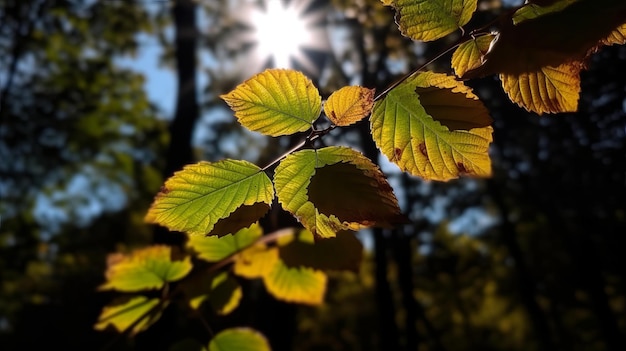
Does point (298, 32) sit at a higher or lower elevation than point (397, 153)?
higher

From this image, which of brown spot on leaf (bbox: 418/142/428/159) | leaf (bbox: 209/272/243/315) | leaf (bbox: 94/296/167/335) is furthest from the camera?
leaf (bbox: 209/272/243/315)

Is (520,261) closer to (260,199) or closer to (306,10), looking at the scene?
(306,10)

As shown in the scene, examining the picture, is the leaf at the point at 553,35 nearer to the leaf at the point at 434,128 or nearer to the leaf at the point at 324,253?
the leaf at the point at 434,128

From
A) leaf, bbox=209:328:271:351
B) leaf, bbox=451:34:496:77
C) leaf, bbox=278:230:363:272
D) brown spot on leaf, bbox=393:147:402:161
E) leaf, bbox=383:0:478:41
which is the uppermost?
leaf, bbox=383:0:478:41

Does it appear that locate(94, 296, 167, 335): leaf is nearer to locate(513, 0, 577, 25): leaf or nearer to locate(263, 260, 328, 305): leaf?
locate(263, 260, 328, 305): leaf

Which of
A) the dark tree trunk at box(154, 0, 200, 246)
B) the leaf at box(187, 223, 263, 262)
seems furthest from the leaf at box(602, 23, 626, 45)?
the dark tree trunk at box(154, 0, 200, 246)

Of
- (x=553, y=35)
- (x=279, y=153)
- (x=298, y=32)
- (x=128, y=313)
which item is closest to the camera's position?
(x=553, y=35)

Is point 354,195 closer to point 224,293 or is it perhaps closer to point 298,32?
point 224,293

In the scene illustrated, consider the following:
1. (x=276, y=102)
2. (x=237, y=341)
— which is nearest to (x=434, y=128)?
(x=276, y=102)
